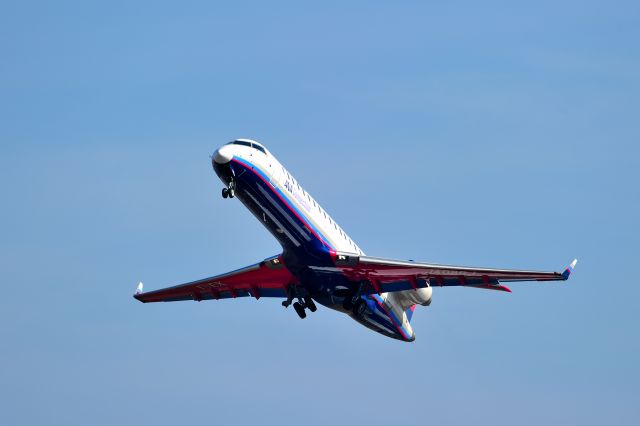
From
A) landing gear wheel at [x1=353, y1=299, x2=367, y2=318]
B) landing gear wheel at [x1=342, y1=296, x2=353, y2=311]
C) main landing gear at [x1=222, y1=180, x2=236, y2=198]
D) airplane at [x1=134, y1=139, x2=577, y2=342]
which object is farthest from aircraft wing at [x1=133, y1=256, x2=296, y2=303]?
main landing gear at [x1=222, y1=180, x2=236, y2=198]

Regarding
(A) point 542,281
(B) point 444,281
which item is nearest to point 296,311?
(B) point 444,281

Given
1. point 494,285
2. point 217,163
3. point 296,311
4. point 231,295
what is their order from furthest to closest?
point 231,295
point 296,311
point 494,285
point 217,163

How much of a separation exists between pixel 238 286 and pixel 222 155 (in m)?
13.6

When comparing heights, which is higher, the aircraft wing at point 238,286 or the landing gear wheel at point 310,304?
the aircraft wing at point 238,286

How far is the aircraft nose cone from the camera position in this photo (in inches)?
2117

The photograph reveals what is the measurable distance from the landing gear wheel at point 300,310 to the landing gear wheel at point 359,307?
2.78m

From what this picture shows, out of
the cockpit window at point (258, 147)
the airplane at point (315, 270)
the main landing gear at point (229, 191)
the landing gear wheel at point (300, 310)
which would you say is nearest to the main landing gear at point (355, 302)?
the airplane at point (315, 270)

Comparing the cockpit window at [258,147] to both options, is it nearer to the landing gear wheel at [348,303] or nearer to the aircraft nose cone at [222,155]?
the aircraft nose cone at [222,155]

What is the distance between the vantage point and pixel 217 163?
177 ft

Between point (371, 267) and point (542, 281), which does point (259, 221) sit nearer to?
point (371, 267)

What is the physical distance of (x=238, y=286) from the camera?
65750mm

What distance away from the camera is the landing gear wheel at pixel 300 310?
2450 inches

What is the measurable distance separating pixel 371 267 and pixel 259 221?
234 inches

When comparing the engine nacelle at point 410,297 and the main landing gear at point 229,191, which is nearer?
the main landing gear at point 229,191
